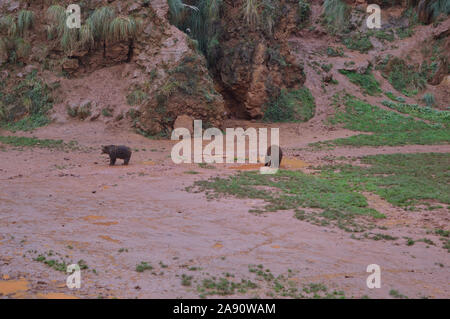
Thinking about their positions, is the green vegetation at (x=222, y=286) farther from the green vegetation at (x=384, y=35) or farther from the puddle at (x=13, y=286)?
the green vegetation at (x=384, y=35)

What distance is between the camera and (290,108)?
22219 mm

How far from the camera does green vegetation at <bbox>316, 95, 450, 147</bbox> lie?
56.7ft

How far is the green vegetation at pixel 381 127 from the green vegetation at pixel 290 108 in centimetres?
147

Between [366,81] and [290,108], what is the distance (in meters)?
5.94

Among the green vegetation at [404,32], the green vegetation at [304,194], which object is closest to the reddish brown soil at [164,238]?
the green vegetation at [304,194]

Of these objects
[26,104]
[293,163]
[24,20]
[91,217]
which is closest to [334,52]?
[293,163]

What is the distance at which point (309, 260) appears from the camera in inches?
207

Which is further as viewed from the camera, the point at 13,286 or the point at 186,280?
the point at 186,280

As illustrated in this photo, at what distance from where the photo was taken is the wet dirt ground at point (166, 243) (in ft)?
13.9

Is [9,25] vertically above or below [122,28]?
above

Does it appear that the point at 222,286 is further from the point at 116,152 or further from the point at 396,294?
the point at 116,152

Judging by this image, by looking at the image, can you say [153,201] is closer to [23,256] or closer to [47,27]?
[23,256]

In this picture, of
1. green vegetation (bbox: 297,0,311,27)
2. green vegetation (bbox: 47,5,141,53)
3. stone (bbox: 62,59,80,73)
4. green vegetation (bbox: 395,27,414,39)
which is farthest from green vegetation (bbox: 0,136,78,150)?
green vegetation (bbox: 395,27,414,39)

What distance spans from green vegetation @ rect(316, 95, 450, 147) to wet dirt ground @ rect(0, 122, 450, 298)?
9.33 meters
